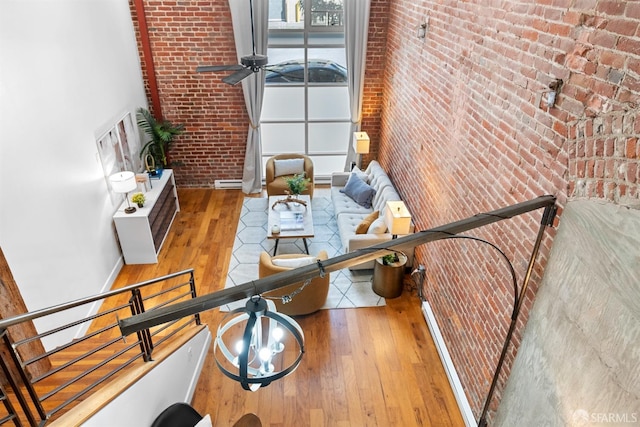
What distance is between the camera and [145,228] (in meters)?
5.62

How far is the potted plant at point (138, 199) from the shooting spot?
5.65 meters

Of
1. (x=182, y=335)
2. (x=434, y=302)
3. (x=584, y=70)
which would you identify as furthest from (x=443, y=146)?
(x=182, y=335)

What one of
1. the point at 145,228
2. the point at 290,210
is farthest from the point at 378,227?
the point at 145,228

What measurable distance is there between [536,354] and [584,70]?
1.70 m

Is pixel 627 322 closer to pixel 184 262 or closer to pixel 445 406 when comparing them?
pixel 445 406

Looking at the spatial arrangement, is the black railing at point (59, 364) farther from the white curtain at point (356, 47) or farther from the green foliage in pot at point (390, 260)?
the white curtain at point (356, 47)

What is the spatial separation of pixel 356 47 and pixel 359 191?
7.60 feet

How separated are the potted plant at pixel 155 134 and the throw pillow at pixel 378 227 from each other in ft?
11.4

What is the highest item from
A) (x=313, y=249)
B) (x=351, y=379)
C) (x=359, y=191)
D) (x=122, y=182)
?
(x=122, y=182)

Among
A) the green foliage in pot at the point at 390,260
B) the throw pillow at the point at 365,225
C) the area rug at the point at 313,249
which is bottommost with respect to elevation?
the area rug at the point at 313,249

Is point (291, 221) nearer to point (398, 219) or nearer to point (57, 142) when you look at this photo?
point (398, 219)

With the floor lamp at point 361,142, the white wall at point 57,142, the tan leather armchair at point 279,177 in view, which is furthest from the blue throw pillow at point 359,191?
the white wall at point 57,142

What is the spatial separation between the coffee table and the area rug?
0.77ft

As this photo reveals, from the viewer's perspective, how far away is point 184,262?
5922mm
